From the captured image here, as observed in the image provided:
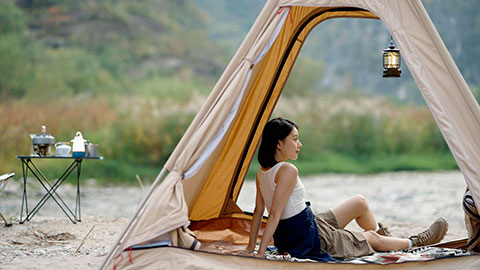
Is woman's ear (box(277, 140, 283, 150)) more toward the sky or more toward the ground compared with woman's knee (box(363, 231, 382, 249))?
more toward the sky

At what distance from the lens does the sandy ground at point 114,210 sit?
4.59m

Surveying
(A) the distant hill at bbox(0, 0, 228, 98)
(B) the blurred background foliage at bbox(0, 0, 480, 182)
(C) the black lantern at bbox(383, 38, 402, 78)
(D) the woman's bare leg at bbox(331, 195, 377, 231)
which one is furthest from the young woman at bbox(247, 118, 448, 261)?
(A) the distant hill at bbox(0, 0, 228, 98)

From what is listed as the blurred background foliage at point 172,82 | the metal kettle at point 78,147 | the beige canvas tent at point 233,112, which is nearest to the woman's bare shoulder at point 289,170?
the beige canvas tent at point 233,112

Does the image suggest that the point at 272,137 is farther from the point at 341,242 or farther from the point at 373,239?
the point at 373,239

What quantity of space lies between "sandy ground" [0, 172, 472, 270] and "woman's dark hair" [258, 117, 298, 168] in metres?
1.41

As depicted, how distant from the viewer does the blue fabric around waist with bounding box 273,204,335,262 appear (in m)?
3.71

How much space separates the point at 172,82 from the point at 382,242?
516 inches

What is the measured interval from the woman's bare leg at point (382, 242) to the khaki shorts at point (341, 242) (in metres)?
0.06

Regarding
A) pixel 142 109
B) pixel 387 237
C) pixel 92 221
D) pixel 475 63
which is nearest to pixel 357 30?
pixel 475 63

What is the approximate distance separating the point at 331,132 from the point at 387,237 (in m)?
10.9

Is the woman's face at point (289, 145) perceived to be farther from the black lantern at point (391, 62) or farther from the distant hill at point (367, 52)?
the distant hill at point (367, 52)

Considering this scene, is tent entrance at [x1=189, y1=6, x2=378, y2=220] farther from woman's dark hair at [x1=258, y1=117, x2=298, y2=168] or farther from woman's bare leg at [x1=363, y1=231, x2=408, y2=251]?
woman's bare leg at [x1=363, y1=231, x2=408, y2=251]

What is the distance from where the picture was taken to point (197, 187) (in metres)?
4.54

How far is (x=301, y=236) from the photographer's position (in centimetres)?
373
